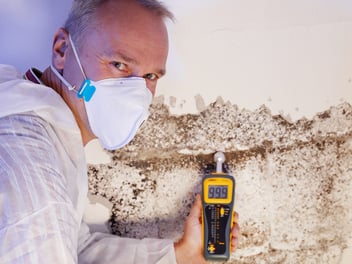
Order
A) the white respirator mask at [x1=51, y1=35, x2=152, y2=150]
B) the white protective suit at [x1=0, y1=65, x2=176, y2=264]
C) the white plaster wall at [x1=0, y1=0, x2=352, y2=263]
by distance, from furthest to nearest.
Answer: the white plaster wall at [x1=0, y1=0, x2=352, y2=263] → the white respirator mask at [x1=51, y1=35, x2=152, y2=150] → the white protective suit at [x1=0, y1=65, x2=176, y2=264]

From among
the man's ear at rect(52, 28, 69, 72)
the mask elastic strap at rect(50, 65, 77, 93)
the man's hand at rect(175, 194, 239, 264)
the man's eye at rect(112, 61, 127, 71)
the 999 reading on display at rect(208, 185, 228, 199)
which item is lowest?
Answer: the man's hand at rect(175, 194, 239, 264)

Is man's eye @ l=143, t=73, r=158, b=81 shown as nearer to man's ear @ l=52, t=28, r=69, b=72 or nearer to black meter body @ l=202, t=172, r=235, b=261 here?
man's ear @ l=52, t=28, r=69, b=72

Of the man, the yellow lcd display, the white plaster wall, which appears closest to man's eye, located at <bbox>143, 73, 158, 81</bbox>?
the man

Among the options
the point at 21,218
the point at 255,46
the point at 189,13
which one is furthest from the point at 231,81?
the point at 21,218

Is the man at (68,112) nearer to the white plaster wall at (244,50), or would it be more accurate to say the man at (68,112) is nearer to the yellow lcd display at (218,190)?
the white plaster wall at (244,50)

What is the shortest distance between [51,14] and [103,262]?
691 millimetres

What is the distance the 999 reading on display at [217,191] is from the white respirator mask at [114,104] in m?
0.30

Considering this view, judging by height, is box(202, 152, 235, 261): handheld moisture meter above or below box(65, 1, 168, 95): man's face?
below

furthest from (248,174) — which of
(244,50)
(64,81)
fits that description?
(64,81)

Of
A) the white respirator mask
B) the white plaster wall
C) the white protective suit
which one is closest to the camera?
the white protective suit

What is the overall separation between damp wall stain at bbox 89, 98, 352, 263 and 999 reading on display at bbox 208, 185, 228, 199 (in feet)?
0.30

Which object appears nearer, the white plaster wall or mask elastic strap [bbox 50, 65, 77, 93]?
mask elastic strap [bbox 50, 65, 77, 93]

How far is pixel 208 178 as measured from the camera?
3.76 feet

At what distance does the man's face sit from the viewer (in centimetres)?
92
